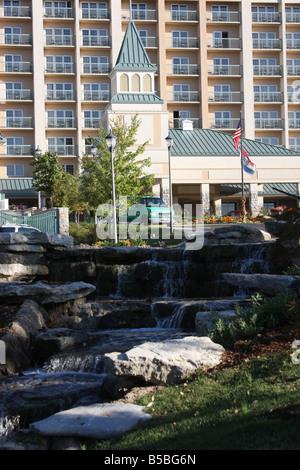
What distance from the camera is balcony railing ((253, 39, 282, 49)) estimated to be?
62594 mm

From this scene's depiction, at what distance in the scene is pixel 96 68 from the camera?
60188mm

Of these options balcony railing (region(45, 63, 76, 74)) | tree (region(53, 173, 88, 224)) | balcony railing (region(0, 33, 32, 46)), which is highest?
balcony railing (region(0, 33, 32, 46))

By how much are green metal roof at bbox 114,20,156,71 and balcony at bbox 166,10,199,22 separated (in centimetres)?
1526

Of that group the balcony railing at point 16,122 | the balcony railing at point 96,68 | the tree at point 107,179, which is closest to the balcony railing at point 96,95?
the balcony railing at point 96,68

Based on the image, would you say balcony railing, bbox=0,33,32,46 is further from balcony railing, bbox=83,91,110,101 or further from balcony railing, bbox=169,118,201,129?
balcony railing, bbox=169,118,201,129

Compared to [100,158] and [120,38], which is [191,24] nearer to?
[120,38]

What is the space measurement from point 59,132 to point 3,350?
5000 centimetres

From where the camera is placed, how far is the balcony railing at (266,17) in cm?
6238

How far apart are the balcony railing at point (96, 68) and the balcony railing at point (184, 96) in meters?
6.76

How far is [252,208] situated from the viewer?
154 ft

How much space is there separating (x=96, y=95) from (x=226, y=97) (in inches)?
529

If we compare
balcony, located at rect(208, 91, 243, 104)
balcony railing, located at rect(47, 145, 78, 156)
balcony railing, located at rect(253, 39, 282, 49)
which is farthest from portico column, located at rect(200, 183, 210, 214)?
balcony railing, located at rect(253, 39, 282, 49)

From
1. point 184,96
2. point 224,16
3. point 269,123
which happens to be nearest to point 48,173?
point 184,96

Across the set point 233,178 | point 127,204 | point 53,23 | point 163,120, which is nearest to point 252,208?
point 233,178
